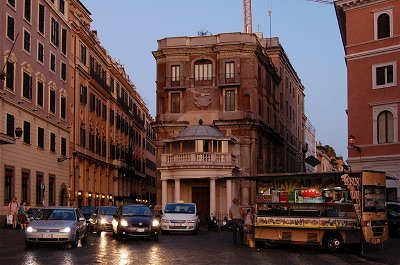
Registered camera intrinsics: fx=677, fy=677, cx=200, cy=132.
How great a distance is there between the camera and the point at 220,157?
2207 inches

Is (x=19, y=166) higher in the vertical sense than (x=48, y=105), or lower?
lower

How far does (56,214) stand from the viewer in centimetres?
2533

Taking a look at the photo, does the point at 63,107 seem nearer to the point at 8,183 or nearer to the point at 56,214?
the point at 8,183

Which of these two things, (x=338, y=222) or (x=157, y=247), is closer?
(x=338, y=222)

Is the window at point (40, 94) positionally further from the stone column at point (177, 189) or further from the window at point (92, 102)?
the window at point (92, 102)

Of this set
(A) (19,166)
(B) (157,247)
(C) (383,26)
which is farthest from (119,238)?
(C) (383,26)

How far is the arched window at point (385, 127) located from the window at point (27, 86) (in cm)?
2345

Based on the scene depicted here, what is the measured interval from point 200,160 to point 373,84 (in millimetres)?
17498

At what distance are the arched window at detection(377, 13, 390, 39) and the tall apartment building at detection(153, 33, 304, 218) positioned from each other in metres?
18.2

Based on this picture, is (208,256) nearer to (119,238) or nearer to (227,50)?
(119,238)

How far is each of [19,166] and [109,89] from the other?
3301cm

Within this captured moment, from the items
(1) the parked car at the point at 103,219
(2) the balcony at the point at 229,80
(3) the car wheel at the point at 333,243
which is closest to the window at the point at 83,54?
(2) the balcony at the point at 229,80

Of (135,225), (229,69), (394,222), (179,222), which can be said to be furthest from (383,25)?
(135,225)

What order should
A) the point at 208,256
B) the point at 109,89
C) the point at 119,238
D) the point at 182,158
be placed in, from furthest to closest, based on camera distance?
the point at 109,89, the point at 182,158, the point at 119,238, the point at 208,256
